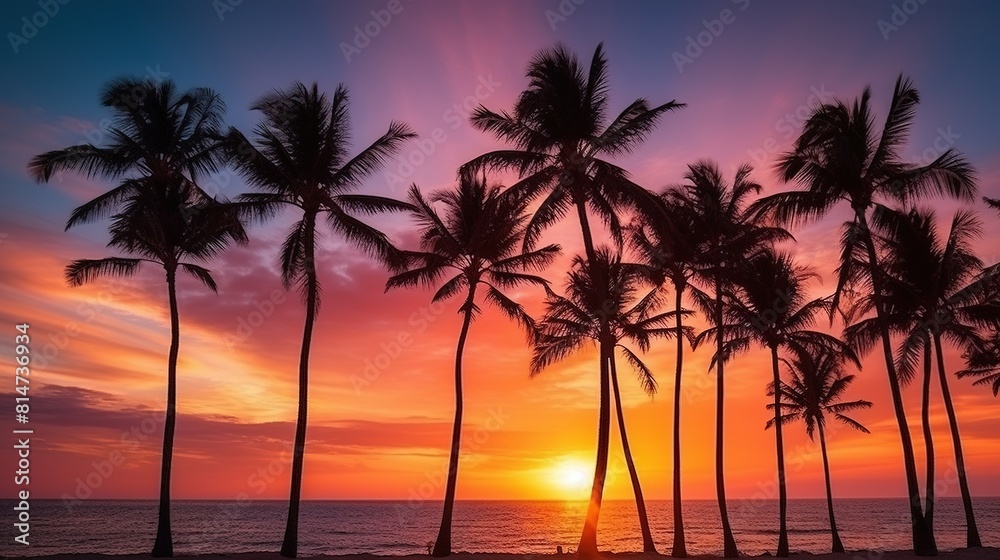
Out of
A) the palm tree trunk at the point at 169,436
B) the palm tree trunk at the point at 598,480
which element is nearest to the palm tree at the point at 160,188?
the palm tree trunk at the point at 169,436

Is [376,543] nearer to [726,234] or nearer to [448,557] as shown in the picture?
[448,557]

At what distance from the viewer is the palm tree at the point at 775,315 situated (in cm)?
3011

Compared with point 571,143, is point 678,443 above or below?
below

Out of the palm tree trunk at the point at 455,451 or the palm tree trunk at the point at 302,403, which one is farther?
the palm tree trunk at the point at 455,451

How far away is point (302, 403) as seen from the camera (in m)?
21.8

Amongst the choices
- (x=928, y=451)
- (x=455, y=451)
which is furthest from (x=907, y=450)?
(x=455, y=451)

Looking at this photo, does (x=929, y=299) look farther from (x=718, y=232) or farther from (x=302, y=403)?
(x=302, y=403)

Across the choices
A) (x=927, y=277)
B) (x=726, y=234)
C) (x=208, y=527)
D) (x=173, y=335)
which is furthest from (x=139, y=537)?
(x=927, y=277)

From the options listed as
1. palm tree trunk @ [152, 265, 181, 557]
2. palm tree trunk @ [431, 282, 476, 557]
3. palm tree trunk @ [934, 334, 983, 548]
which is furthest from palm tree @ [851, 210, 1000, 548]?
palm tree trunk @ [152, 265, 181, 557]

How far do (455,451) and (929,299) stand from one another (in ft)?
60.2

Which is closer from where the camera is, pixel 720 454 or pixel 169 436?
pixel 169 436

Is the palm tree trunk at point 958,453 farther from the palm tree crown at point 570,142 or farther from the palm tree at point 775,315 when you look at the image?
the palm tree crown at point 570,142

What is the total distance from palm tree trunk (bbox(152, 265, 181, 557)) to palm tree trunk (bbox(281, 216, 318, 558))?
3447 millimetres

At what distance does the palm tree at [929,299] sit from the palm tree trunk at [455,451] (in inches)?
598
